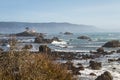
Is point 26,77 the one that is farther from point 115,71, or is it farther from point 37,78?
point 115,71

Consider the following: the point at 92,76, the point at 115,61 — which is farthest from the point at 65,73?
the point at 115,61

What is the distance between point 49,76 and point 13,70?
1382 mm

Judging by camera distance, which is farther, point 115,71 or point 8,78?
point 115,71

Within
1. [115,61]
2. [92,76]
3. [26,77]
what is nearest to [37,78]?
[26,77]

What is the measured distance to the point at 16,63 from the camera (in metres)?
13.9

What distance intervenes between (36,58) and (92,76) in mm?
16704

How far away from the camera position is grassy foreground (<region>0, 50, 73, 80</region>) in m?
13.6

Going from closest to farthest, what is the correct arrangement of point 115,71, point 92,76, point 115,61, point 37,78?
point 37,78 < point 92,76 < point 115,71 < point 115,61

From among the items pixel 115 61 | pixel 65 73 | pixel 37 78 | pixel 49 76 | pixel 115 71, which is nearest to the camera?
pixel 37 78

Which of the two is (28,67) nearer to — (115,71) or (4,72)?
(4,72)

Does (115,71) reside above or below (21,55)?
below

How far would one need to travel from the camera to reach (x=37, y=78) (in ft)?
43.9

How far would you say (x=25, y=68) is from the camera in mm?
13750

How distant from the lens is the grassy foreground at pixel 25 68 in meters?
13.6
